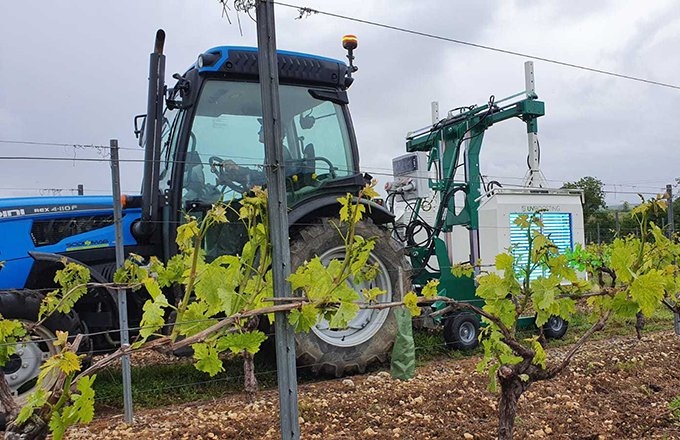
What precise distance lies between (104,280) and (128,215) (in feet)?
1.92

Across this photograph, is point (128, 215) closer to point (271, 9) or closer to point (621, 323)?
point (271, 9)

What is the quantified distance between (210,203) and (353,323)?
1.49 metres

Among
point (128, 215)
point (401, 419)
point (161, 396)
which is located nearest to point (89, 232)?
point (128, 215)

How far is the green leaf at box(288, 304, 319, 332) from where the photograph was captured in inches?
81.7

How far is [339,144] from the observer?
16.1 ft

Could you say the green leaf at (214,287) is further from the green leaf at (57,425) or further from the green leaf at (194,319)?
the green leaf at (57,425)

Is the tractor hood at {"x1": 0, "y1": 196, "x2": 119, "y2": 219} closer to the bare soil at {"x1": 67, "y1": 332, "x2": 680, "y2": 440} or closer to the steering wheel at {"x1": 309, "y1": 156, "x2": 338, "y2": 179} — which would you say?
the bare soil at {"x1": 67, "y1": 332, "x2": 680, "y2": 440}

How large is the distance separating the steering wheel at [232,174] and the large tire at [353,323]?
542 millimetres

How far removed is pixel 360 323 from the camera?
488 cm

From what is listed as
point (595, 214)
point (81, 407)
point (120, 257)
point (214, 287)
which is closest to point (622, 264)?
point (214, 287)

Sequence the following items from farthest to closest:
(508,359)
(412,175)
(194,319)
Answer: (412,175)
(508,359)
(194,319)

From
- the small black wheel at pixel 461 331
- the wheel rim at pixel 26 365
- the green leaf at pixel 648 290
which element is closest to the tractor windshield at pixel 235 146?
the wheel rim at pixel 26 365

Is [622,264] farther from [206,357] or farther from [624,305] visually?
[206,357]

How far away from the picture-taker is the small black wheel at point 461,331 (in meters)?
5.66
